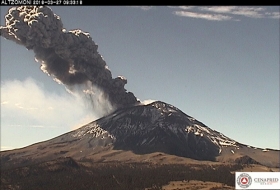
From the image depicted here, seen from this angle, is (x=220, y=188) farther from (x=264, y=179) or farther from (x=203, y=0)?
(x=203, y=0)

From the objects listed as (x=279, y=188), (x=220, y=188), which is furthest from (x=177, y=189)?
(x=279, y=188)

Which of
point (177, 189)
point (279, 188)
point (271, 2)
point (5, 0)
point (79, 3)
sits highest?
point (5, 0)

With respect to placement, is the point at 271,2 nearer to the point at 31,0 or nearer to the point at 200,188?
the point at 31,0

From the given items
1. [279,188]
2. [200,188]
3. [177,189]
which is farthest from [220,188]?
[279,188]

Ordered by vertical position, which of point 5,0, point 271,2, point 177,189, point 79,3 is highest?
point 5,0

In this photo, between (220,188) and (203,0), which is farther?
(220,188)

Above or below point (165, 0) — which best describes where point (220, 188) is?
below

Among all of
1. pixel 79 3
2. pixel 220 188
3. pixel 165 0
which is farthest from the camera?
pixel 220 188

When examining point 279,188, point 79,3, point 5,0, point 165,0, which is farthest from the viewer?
point 279,188

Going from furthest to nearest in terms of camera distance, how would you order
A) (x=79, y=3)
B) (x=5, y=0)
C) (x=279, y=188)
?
(x=279, y=188) → (x=5, y=0) → (x=79, y=3)
